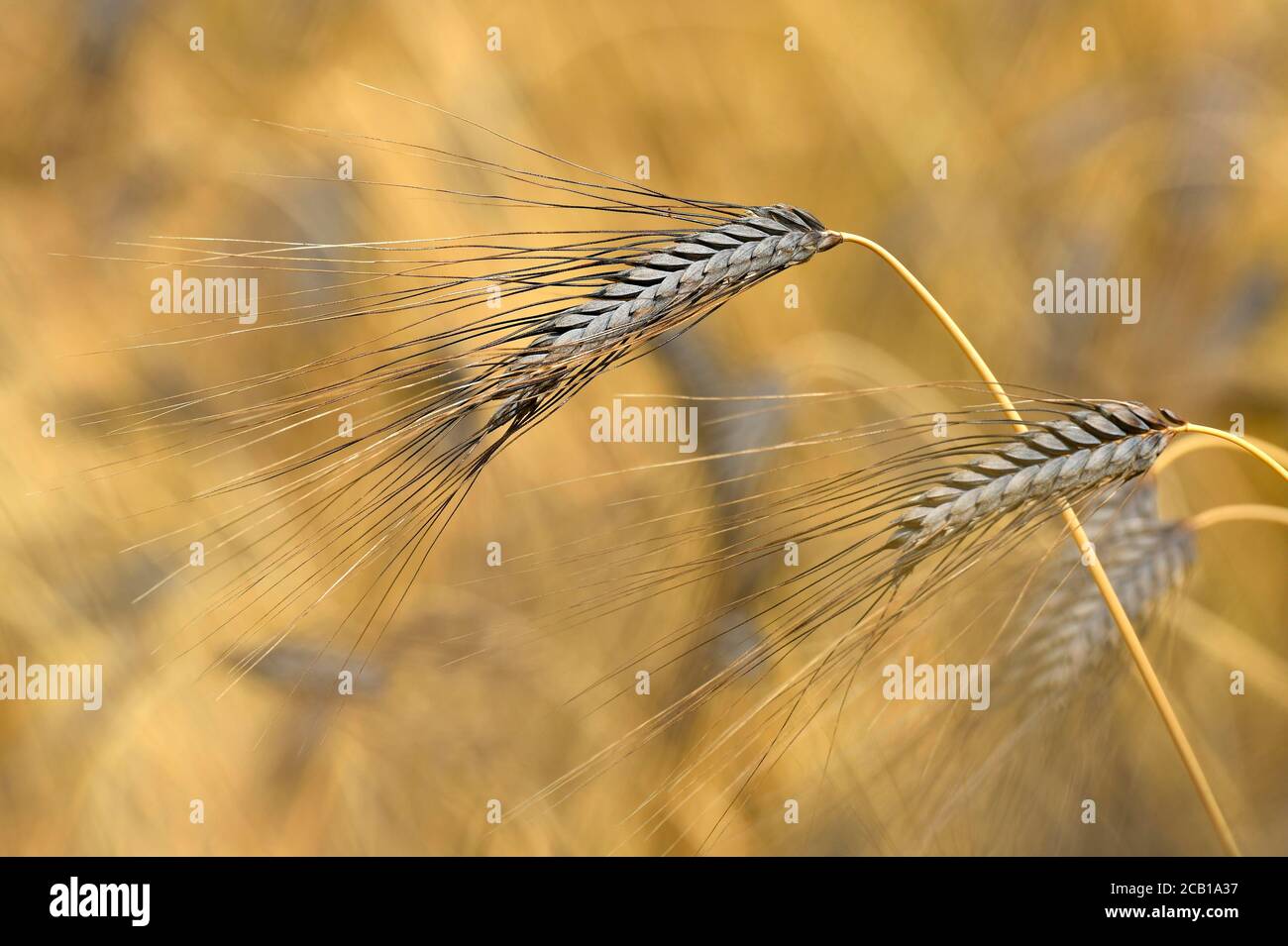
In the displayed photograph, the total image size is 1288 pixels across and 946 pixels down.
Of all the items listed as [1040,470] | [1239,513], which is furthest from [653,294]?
[1239,513]

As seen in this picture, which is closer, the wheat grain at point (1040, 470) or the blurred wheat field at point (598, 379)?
the wheat grain at point (1040, 470)

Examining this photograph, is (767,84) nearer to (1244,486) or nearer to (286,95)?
(286,95)

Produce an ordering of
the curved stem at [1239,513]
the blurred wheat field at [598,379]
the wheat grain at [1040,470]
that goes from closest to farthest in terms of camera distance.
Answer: the wheat grain at [1040,470]
the curved stem at [1239,513]
the blurred wheat field at [598,379]

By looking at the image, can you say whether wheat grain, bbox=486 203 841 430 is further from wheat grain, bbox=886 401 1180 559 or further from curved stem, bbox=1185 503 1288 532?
curved stem, bbox=1185 503 1288 532

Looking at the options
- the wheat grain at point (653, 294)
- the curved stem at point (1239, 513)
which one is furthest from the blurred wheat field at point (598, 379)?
the wheat grain at point (653, 294)

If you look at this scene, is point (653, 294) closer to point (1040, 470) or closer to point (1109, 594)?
point (1040, 470)

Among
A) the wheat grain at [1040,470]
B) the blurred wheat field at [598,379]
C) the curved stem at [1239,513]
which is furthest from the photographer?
the blurred wheat field at [598,379]

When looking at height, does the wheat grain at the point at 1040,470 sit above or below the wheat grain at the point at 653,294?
below

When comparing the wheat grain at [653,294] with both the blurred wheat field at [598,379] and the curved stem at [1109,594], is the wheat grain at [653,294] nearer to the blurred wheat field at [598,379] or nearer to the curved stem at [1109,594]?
the curved stem at [1109,594]

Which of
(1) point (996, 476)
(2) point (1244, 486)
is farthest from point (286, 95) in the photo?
(2) point (1244, 486)
